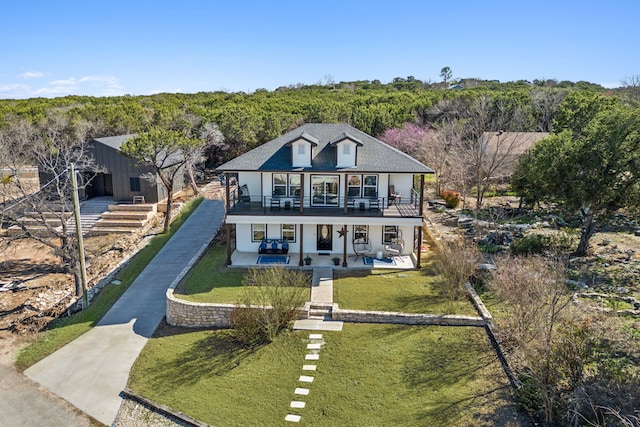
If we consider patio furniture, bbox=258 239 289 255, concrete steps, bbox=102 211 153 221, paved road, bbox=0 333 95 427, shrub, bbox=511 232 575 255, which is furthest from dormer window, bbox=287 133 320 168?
concrete steps, bbox=102 211 153 221

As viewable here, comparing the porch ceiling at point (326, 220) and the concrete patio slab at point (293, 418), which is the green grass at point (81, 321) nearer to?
the porch ceiling at point (326, 220)

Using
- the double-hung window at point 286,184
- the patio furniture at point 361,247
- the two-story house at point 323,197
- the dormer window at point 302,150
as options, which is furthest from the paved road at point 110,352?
the patio furniture at point 361,247

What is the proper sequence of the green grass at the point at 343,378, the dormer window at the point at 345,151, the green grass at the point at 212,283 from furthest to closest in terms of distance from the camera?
1. the dormer window at the point at 345,151
2. the green grass at the point at 212,283
3. the green grass at the point at 343,378

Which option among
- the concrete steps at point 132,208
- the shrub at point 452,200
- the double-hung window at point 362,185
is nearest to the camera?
the double-hung window at point 362,185

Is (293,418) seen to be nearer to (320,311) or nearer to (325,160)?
(320,311)

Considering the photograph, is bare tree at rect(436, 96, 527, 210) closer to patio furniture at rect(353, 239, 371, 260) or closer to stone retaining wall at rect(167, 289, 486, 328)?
patio furniture at rect(353, 239, 371, 260)

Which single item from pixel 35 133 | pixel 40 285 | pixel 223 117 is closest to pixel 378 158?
pixel 40 285
